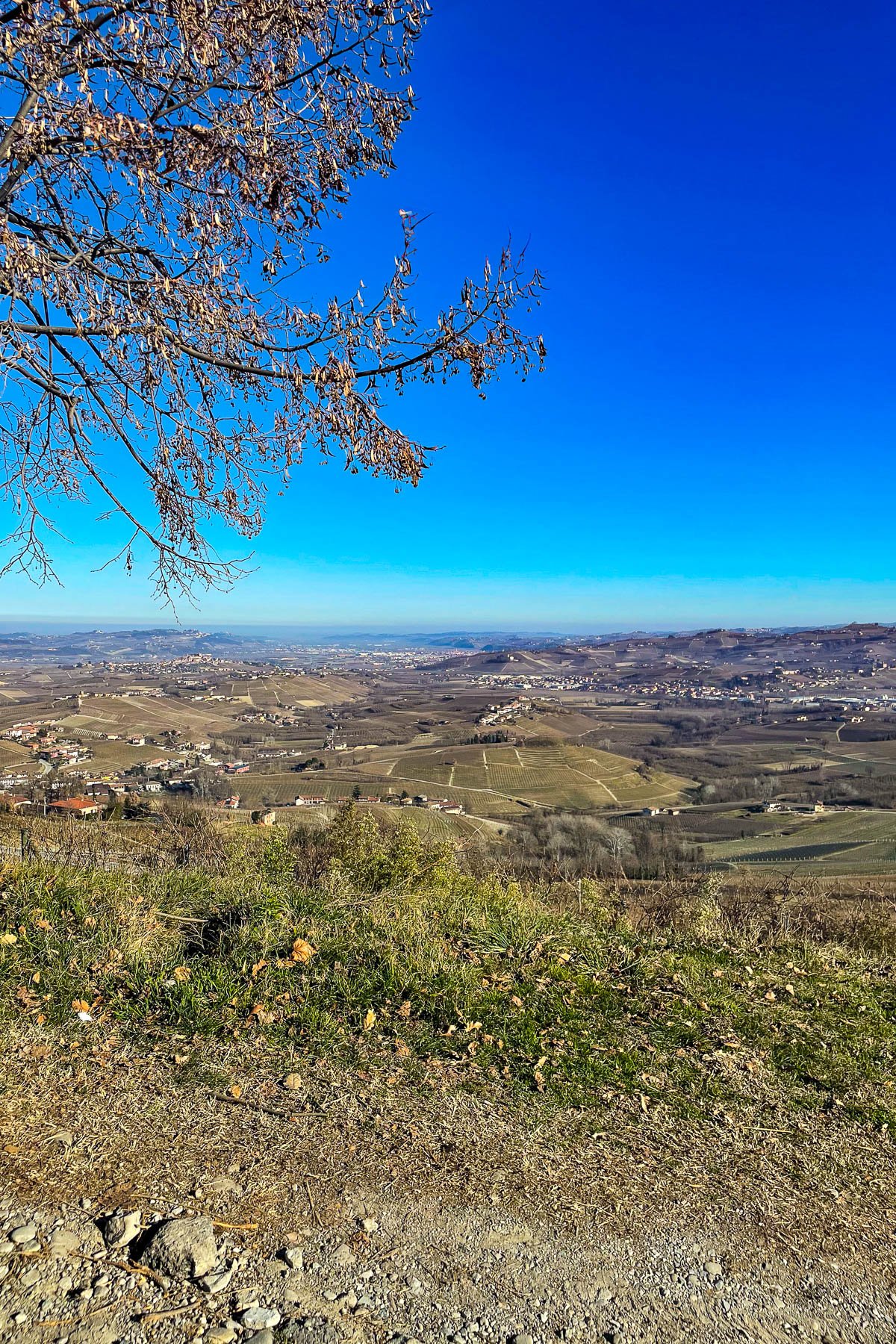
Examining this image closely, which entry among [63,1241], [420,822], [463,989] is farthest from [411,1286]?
[420,822]

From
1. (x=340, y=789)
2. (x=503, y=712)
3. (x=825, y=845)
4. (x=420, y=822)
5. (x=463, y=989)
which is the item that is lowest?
(x=825, y=845)

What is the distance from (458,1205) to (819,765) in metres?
63.0

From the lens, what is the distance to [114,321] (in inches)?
139

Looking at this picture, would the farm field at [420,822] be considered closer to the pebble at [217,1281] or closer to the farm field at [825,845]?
the pebble at [217,1281]

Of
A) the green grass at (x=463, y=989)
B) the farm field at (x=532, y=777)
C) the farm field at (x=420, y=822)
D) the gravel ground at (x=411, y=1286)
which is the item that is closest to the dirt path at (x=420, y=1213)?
the gravel ground at (x=411, y=1286)

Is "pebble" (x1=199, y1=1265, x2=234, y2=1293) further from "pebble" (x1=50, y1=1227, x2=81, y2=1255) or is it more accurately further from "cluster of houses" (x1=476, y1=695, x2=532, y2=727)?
"cluster of houses" (x1=476, y1=695, x2=532, y2=727)

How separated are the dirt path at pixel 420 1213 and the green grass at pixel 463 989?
0.30 meters

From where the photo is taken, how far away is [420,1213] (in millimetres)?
2693

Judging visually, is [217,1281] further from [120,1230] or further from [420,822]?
[420,822]

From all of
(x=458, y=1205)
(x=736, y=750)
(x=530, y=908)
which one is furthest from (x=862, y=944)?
(x=736, y=750)

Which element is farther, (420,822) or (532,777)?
(532,777)

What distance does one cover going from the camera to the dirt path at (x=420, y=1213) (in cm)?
222

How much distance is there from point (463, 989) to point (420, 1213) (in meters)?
1.85

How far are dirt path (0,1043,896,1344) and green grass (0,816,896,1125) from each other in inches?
11.7
